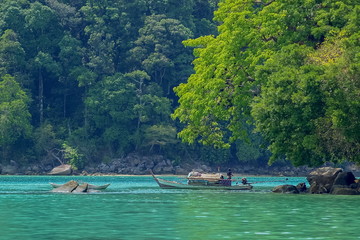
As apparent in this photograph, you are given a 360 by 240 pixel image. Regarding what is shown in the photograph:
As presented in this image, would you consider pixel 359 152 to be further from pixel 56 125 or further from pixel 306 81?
pixel 56 125

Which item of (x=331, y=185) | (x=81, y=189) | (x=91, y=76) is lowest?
(x=81, y=189)

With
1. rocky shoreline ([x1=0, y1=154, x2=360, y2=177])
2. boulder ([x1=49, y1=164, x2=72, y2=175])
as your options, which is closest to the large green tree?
rocky shoreline ([x1=0, y1=154, x2=360, y2=177])

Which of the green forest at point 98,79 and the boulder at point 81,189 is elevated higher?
the green forest at point 98,79

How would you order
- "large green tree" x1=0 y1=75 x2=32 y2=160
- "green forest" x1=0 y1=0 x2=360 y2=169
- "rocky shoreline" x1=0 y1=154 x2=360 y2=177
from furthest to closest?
1. "rocky shoreline" x1=0 y1=154 x2=360 y2=177
2. "green forest" x1=0 y1=0 x2=360 y2=169
3. "large green tree" x1=0 y1=75 x2=32 y2=160

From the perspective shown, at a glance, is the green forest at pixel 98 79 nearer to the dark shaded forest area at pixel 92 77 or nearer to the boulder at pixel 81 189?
the dark shaded forest area at pixel 92 77

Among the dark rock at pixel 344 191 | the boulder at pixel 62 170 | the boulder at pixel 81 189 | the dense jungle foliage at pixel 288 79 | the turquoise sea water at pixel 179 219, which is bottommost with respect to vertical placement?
the turquoise sea water at pixel 179 219

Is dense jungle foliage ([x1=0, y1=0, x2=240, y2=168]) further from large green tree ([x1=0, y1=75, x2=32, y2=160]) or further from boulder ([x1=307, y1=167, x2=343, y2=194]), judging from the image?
boulder ([x1=307, y1=167, x2=343, y2=194])

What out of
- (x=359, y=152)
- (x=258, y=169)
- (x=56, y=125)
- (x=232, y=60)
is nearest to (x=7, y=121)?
(x=56, y=125)

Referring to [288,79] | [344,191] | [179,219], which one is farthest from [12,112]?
[179,219]

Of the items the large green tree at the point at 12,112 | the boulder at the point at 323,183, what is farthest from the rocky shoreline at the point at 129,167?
the boulder at the point at 323,183

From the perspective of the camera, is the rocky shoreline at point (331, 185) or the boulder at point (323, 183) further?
the boulder at point (323, 183)

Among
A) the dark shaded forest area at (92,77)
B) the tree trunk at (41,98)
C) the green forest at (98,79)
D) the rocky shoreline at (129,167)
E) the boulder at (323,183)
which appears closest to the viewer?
the boulder at (323,183)

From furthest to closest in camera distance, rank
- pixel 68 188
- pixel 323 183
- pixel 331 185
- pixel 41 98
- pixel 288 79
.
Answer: pixel 41 98
pixel 323 183
pixel 331 185
pixel 68 188
pixel 288 79

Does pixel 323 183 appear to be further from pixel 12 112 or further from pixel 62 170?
pixel 12 112
